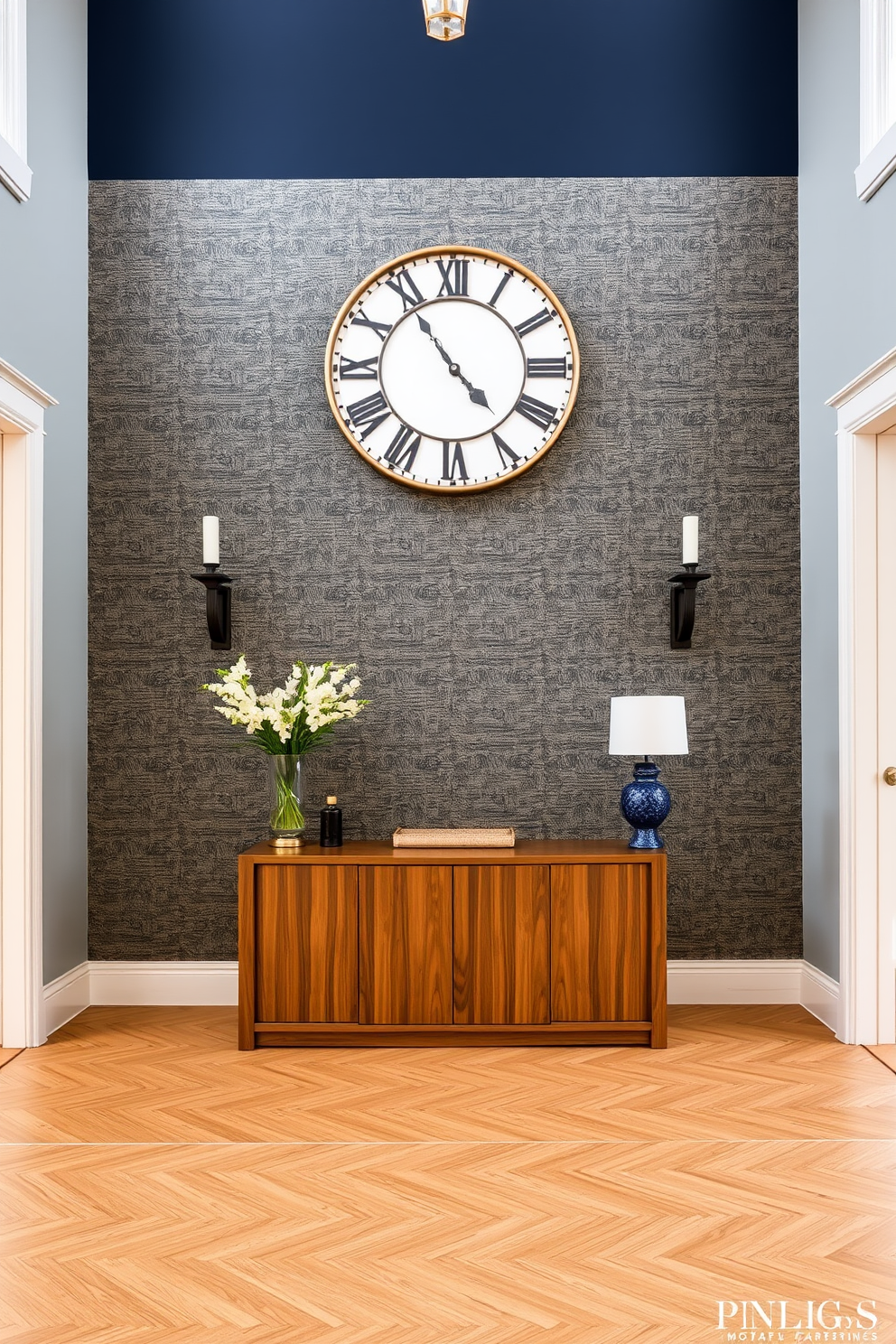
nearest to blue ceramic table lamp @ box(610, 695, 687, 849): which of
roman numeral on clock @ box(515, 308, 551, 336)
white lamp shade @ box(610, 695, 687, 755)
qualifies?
white lamp shade @ box(610, 695, 687, 755)

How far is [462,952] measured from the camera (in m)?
3.47

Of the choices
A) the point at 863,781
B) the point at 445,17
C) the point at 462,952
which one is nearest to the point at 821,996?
the point at 863,781

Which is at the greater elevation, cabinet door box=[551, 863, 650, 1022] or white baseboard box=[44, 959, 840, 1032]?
cabinet door box=[551, 863, 650, 1022]

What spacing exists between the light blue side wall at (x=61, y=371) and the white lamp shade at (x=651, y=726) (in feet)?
6.51

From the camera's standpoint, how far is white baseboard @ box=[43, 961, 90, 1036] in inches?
143

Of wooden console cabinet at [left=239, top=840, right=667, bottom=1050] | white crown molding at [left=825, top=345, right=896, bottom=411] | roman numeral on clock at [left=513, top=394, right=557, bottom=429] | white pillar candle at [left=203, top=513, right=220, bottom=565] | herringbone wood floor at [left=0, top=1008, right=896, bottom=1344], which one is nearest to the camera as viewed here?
herringbone wood floor at [left=0, top=1008, right=896, bottom=1344]

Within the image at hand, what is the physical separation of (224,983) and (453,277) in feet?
9.22

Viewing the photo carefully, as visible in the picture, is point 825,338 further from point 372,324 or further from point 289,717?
point 289,717

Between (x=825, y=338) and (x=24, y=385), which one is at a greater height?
(x=825, y=338)

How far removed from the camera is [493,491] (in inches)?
158

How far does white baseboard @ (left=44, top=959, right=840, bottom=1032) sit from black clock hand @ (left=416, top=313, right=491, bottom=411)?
7.38ft

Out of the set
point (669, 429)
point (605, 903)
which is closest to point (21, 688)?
point (605, 903)

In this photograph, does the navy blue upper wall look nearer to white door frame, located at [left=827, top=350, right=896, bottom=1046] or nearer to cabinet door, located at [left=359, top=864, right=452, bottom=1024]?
white door frame, located at [left=827, top=350, right=896, bottom=1046]

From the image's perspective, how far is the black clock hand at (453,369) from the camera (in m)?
3.96
